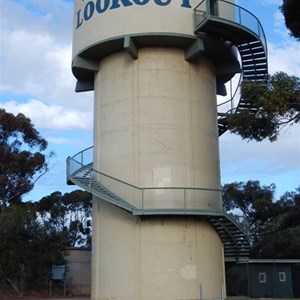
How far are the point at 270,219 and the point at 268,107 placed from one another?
3939 centimetres

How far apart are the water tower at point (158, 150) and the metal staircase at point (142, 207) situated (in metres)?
0.05

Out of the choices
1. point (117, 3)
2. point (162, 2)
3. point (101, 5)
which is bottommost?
point (162, 2)

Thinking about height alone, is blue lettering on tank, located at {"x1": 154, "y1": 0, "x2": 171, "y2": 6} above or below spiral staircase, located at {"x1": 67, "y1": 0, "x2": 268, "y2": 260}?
above

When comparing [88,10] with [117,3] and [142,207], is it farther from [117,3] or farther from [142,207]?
[142,207]

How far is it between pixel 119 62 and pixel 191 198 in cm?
680

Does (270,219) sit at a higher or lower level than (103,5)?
lower

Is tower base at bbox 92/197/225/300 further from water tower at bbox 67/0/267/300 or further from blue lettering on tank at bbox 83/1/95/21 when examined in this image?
blue lettering on tank at bbox 83/1/95/21

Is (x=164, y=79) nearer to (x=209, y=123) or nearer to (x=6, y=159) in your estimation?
(x=209, y=123)

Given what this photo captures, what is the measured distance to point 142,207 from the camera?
830 inches

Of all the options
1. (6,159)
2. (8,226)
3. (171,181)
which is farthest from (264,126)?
(6,159)

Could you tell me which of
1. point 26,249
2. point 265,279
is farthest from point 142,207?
point 265,279

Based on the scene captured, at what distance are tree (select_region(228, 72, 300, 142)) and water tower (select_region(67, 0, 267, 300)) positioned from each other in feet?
16.6

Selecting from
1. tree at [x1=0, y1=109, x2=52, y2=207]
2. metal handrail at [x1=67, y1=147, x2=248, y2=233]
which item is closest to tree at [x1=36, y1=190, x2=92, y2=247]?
tree at [x1=0, y1=109, x2=52, y2=207]

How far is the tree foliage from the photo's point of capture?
145 ft
